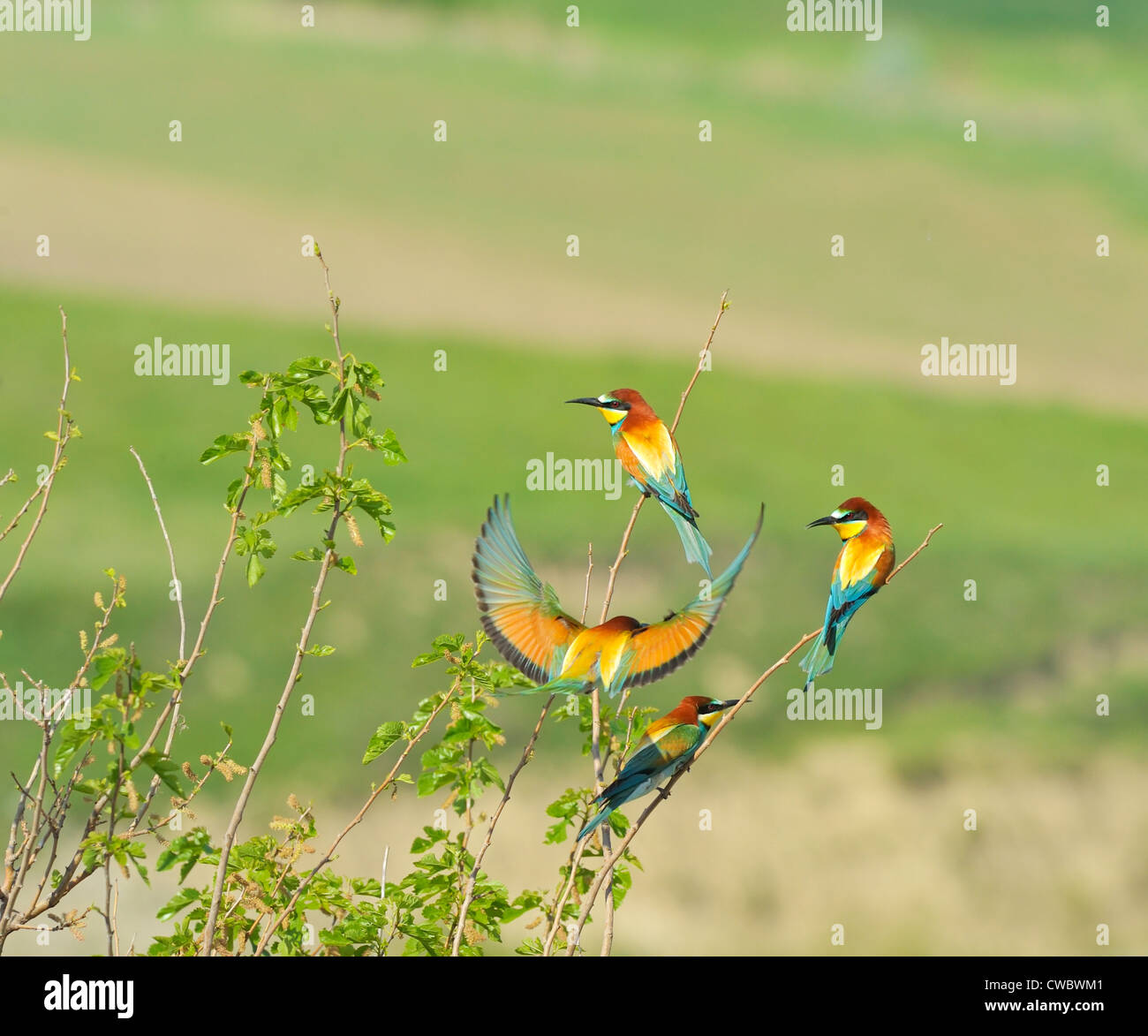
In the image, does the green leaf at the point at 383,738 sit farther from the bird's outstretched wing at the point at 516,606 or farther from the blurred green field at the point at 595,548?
the blurred green field at the point at 595,548

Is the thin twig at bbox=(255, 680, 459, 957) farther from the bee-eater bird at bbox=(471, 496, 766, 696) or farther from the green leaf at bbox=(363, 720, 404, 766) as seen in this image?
the bee-eater bird at bbox=(471, 496, 766, 696)

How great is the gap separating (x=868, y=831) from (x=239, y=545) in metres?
9.44

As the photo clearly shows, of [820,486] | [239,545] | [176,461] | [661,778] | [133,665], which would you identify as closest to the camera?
[133,665]

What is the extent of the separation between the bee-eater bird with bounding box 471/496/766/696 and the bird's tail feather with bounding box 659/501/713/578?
56cm

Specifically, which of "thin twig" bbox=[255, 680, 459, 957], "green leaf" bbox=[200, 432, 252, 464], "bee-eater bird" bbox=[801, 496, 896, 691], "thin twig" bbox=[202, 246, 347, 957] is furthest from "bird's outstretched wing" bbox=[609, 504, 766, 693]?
"green leaf" bbox=[200, 432, 252, 464]

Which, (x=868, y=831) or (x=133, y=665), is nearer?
(x=133, y=665)

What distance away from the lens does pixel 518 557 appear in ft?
10.6

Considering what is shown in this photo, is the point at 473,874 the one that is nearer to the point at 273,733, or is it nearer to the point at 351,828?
the point at 351,828

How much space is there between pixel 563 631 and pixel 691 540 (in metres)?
0.69

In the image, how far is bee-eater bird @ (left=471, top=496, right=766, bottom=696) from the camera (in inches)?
116

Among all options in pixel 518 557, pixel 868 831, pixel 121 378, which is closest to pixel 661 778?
pixel 518 557

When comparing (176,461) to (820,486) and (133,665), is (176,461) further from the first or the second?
(133,665)

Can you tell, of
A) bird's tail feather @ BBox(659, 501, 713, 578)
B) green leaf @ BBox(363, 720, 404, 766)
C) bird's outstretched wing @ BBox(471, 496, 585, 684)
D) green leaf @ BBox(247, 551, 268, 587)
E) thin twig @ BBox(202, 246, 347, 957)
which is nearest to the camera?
thin twig @ BBox(202, 246, 347, 957)

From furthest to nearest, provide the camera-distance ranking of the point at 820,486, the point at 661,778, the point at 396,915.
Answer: the point at 820,486
the point at 661,778
the point at 396,915
